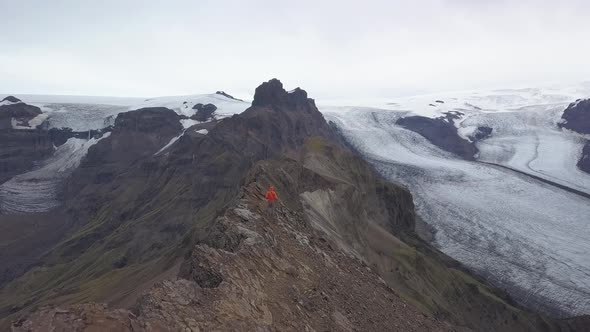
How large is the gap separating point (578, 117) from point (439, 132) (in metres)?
29.2

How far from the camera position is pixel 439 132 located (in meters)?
124

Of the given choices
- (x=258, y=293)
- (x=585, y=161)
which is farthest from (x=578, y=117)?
(x=258, y=293)

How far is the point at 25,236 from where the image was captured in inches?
3359

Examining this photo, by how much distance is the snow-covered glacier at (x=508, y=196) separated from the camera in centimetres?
5025

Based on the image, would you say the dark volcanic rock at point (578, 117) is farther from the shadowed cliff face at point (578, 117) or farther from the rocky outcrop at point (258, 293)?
the rocky outcrop at point (258, 293)

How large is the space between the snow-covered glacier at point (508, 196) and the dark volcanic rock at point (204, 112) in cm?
2846

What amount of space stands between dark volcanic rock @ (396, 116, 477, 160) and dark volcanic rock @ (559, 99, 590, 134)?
20.6 meters

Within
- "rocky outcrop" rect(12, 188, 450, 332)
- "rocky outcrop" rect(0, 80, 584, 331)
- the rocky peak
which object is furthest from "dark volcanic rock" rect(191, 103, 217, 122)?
"rocky outcrop" rect(12, 188, 450, 332)

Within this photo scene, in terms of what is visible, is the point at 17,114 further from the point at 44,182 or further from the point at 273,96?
the point at 273,96

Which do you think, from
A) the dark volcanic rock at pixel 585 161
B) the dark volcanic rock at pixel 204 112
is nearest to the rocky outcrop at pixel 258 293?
the dark volcanic rock at pixel 585 161

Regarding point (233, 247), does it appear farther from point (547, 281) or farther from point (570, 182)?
point (570, 182)

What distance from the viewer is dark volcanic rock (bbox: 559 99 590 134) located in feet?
356

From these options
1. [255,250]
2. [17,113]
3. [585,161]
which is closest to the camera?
[255,250]

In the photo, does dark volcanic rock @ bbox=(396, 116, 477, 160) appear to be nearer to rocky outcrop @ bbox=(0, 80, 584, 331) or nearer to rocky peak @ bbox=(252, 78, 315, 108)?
rocky outcrop @ bbox=(0, 80, 584, 331)
